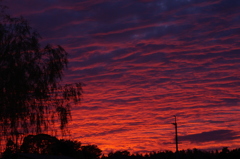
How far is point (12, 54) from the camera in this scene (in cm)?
1567

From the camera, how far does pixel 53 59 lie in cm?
1681

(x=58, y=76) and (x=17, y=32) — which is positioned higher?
(x=17, y=32)

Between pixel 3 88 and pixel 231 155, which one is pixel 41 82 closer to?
pixel 3 88

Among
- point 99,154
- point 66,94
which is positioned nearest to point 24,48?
point 66,94

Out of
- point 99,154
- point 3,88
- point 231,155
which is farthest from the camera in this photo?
point 99,154

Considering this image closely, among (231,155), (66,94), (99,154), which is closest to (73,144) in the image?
(99,154)

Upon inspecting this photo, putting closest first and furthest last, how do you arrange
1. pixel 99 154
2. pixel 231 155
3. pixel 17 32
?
pixel 17 32
pixel 231 155
pixel 99 154

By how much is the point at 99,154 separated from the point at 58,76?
59.1m

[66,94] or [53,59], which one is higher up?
[53,59]

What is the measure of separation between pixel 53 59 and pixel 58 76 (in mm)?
844

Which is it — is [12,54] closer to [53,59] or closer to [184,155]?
[53,59]

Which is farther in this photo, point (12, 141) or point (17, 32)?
point (17, 32)

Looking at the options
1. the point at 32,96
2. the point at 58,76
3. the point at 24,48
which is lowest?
the point at 32,96

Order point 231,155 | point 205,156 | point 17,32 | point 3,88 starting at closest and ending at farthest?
point 3,88 < point 17,32 < point 231,155 < point 205,156
